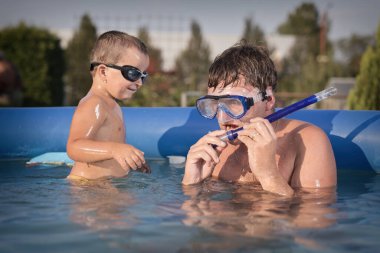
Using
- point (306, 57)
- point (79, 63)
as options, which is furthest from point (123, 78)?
point (306, 57)

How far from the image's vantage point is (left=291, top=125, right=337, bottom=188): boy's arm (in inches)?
118

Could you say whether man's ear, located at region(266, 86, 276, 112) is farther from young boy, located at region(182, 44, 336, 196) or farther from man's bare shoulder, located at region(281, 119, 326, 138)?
man's bare shoulder, located at region(281, 119, 326, 138)

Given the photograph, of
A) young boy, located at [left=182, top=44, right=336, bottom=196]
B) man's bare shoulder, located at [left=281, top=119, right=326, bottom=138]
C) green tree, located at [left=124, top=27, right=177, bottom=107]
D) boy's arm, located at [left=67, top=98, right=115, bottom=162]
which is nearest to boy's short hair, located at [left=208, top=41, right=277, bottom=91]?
young boy, located at [left=182, top=44, right=336, bottom=196]

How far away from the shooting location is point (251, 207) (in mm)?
2742

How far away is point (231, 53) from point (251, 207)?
83 centimetres

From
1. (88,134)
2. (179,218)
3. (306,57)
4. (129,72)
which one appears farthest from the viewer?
(306,57)

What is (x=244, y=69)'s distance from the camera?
300cm

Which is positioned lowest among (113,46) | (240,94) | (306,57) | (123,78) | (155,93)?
(240,94)

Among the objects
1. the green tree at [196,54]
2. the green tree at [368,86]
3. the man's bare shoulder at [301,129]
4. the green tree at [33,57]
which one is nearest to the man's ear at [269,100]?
the man's bare shoulder at [301,129]

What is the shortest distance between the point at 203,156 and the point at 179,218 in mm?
399

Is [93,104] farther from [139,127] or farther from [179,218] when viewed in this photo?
[139,127]

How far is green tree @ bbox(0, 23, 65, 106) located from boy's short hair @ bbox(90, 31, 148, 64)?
26.0 ft

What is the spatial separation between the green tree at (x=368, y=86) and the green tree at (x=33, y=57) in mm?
6269

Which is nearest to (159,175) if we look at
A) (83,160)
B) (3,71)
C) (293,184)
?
(83,160)
